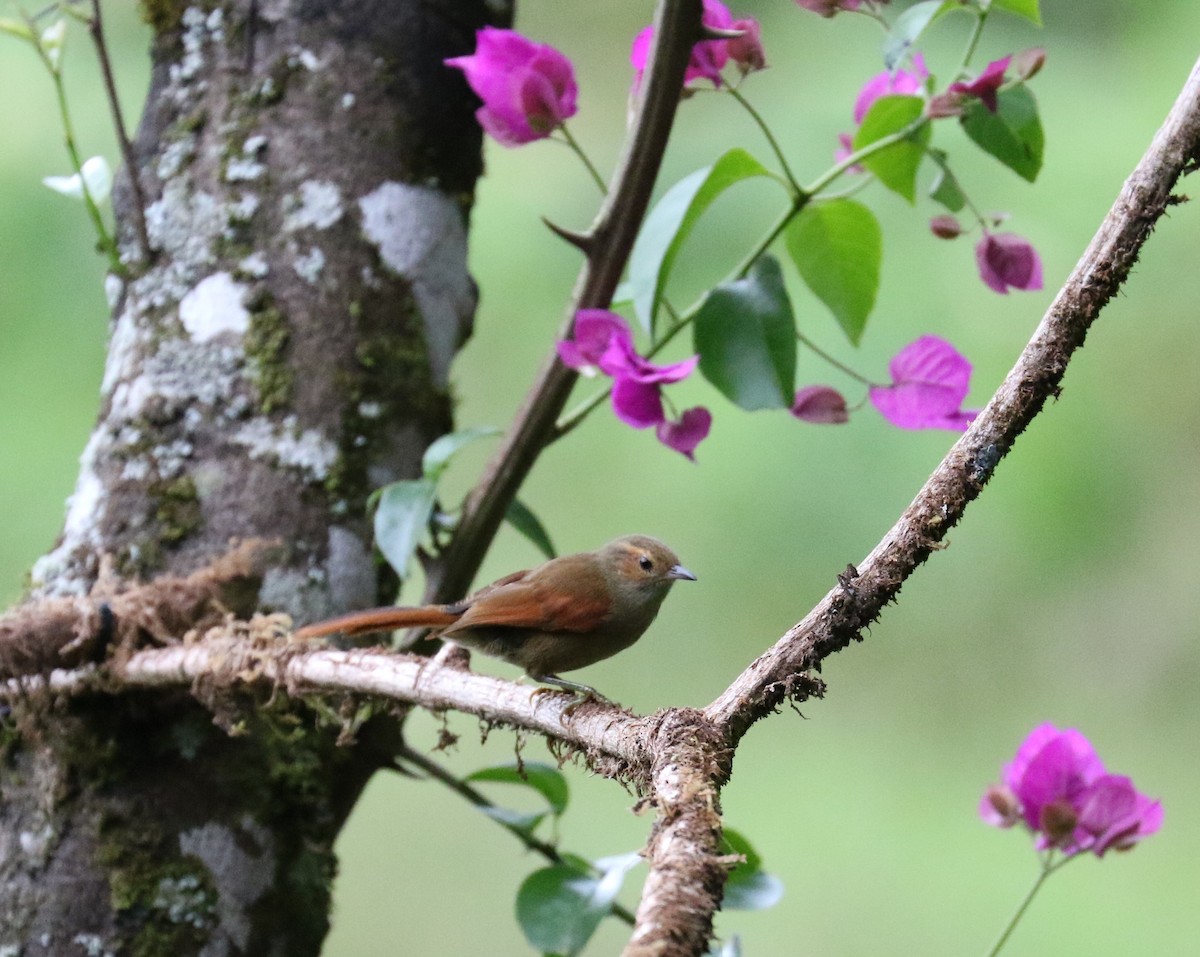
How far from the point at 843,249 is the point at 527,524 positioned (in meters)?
0.49

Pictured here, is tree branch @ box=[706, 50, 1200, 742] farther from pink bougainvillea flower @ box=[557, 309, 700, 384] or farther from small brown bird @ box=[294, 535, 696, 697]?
small brown bird @ box=[294, 535, 696, 697]

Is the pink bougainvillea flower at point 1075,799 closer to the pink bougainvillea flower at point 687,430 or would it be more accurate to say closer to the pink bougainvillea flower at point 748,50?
the pink bougainvillea flower at point 687,430

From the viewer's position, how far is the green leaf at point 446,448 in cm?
129

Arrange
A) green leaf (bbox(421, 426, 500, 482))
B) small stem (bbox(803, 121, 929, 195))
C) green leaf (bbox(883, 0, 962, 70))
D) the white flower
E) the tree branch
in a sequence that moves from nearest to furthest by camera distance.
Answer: the tree branch
green leaf (bbox(883, 0, 962, 70))
small stem (bbox(803, 121, 929, 195))
green leaf (bbox(421, 426, 500, 482))
the white flower

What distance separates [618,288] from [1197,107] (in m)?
0.73

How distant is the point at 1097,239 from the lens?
2.12ft

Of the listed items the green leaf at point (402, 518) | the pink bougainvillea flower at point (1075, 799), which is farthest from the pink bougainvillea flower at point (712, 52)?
the pink bougainvillea flower at point (1075, 799)

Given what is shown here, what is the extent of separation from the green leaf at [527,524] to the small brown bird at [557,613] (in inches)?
4.0

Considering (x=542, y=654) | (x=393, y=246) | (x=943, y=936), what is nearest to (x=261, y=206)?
(x=393, y=246)

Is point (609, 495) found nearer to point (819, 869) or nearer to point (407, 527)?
point (819, 869)

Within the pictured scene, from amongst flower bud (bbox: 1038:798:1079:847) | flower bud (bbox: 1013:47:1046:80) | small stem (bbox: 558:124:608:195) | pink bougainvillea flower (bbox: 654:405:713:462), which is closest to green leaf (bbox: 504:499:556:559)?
pink bougainvillea flower (bbox: 654:405:713:462)

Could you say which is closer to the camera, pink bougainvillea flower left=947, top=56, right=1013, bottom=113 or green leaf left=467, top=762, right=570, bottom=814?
pink bougainvillea flower left=947, top=56, right=1013, bottom=113

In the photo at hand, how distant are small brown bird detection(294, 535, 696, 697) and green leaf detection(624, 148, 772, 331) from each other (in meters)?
0.31

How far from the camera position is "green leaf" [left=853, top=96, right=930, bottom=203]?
1.18 m
